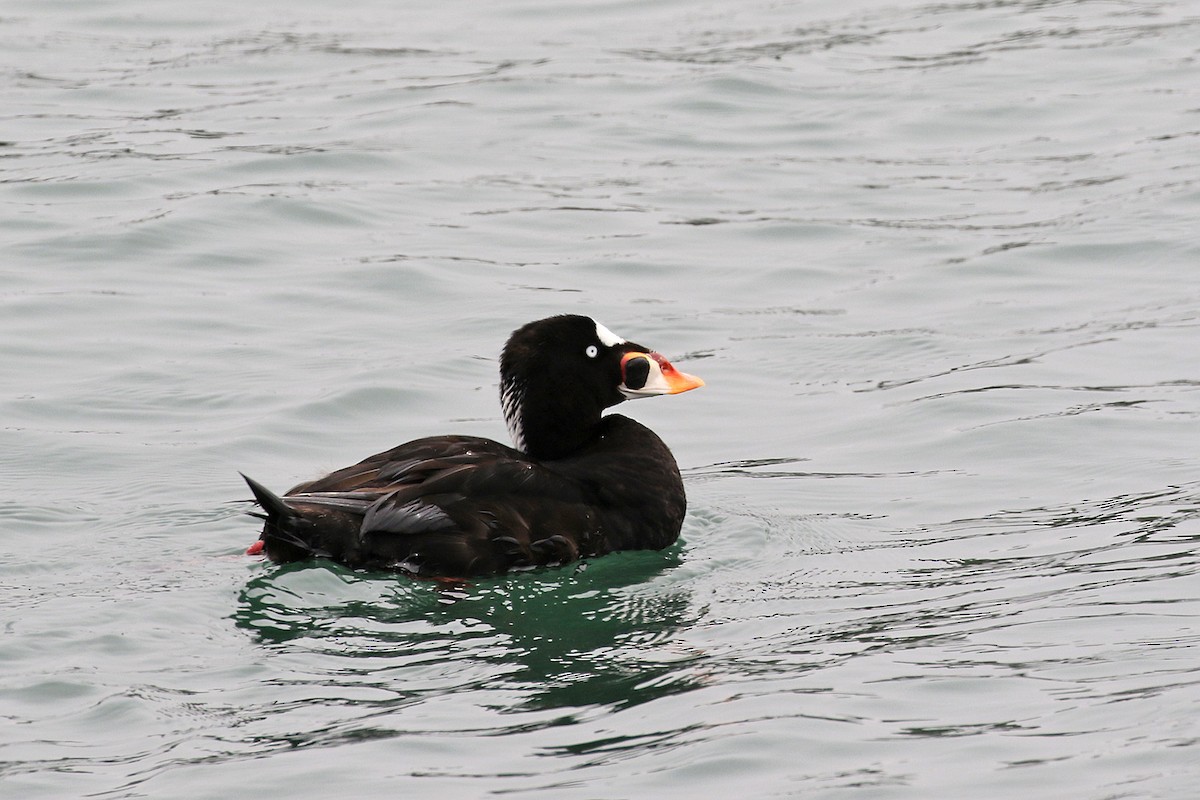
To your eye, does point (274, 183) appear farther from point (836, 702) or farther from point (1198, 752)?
point (1198, 752)

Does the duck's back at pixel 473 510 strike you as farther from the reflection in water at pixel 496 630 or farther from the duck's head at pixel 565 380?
the duck's head at pixel 565 380

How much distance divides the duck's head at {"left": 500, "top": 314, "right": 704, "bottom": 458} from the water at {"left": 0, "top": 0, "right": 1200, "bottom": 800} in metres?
0.63

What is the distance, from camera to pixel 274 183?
521 inches

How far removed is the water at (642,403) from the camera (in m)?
5.61

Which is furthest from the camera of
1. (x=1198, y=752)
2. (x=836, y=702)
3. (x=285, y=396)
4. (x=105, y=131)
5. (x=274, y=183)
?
(x=105, y=131)

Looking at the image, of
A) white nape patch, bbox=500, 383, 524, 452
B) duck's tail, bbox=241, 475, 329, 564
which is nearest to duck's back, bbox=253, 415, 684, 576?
duck's tail, bbox=241, 475, 329, 564

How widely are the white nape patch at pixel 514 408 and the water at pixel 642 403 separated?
76cm

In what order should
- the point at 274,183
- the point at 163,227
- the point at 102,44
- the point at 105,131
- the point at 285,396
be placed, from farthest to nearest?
the point at 102,44 → the point at 105,131 → the point at 274,183 → the point at 163,227 → the point at 285,396

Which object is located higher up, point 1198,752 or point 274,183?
point 274,183

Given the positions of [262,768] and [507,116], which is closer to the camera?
[262,768]

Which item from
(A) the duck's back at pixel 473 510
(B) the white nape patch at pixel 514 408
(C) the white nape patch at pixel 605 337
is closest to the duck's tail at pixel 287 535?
(A) the duck's back at pixel 473 510

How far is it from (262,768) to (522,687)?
91 centimetres

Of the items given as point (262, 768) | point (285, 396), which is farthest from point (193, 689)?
point (285, 396)

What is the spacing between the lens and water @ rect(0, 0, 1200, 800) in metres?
5.61
